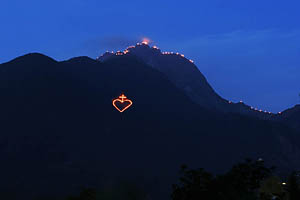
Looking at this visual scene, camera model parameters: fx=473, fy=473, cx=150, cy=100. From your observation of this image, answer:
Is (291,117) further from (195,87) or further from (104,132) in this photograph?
(104,132)

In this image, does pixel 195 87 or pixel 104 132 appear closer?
pixel 104 132

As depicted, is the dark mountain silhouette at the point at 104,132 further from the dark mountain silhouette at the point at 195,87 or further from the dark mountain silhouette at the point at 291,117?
the dark mountain silhouette at the point at 195,87

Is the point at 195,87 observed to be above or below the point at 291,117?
above

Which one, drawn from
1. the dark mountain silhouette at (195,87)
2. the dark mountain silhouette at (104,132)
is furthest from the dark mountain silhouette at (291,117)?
the dark mountain silhouette at (104,132)

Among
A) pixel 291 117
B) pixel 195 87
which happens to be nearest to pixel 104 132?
pixel 195 87

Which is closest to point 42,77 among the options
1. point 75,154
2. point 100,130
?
point 100,130

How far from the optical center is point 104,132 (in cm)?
12406

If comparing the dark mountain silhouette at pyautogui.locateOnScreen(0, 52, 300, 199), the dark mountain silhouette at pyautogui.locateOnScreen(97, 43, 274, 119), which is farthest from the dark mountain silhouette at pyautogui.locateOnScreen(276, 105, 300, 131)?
the dark mountain silhouette at pyautogui.locateOnScreen(0, 52, 300, 199)

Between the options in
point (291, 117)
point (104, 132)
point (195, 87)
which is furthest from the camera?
point (195, 87)

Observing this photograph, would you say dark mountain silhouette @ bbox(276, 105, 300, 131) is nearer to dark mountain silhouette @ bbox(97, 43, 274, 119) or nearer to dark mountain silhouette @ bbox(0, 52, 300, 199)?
dark mountain silhouette @ bbox(97, 43, 274, 119)

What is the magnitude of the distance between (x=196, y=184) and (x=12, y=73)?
392 feet

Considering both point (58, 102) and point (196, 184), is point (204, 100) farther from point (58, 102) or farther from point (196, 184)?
point (196, 184)

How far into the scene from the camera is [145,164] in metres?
112

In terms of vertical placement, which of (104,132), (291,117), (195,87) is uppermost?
(195,87)
